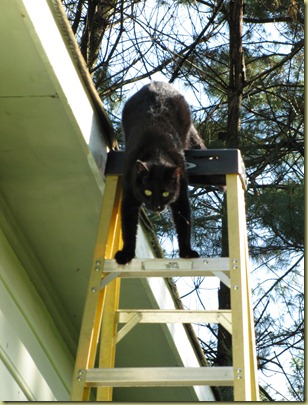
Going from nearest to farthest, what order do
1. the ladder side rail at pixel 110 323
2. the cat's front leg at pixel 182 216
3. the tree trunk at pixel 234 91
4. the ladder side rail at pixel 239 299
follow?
the ladder side rail at pixel 239 299 < the ladder side rail at pixel 110 323 < the cat's front leg at pixel 182 216 < the tree trunk at pixel 234 91

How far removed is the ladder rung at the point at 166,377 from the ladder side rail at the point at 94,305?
70mm

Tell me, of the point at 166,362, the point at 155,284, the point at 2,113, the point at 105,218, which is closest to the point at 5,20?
the point at 2,113

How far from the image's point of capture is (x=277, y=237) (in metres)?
7.38

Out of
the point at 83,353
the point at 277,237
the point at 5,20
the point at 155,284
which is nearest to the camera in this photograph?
the point at 5,20

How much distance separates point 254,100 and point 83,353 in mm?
5189

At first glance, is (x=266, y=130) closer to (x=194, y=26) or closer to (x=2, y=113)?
(x=194, y=26)

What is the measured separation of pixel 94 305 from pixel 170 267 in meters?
0.39

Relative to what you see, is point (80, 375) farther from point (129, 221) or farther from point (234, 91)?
point (234, 91)

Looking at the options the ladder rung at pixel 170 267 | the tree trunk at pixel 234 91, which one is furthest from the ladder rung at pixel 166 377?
the tree trunk at pixel 234 91

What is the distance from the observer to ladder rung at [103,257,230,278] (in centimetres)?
378

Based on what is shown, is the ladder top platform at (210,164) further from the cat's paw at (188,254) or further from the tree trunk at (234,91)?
the tree trunk at (234,91)

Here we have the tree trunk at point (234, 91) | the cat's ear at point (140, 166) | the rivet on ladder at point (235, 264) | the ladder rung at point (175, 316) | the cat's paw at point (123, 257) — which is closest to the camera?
the rivet on ladder at point (235, 264)

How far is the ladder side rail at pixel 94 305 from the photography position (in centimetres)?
353

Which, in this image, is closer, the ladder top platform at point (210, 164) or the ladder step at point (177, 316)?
the ladder step at point (177, 316)
